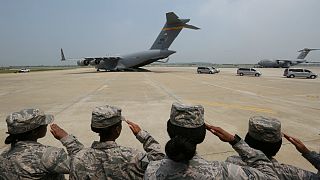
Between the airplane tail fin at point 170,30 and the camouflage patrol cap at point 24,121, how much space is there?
4712cm

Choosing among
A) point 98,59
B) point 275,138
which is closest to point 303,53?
point 98,59

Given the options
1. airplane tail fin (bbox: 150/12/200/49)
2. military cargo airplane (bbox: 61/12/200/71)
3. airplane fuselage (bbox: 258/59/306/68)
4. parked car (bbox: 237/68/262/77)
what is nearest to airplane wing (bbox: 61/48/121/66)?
military cargo airplane (bbox: 61/12/200/71)

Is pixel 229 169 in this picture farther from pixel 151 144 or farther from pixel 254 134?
pixel 151 144

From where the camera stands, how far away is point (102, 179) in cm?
279

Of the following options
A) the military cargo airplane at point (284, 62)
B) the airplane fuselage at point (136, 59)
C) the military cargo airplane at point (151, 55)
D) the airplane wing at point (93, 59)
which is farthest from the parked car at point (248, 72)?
the military cargo airplane at point (284, 62)

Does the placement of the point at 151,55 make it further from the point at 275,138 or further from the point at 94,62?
the point at 275,138

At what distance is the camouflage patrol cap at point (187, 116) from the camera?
2.44 meters

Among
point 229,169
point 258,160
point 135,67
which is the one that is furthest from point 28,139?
point 135,67

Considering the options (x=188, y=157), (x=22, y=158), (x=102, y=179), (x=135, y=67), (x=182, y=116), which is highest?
(x=182, y=116)

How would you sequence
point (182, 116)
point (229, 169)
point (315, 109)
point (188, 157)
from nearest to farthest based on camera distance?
point (188, 157) → point (229, 169) → point (182, 116) → point (315, 109)

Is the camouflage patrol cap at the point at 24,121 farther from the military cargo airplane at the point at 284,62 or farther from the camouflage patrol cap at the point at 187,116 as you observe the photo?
the military cargo airplane at the point at 284,62

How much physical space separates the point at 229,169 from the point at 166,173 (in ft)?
1.84

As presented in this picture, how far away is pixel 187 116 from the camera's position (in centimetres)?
247

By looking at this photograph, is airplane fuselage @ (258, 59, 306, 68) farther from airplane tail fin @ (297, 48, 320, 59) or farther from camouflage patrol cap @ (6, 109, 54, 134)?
camouflage patrol cap @ (6, 109, 54, 134)
